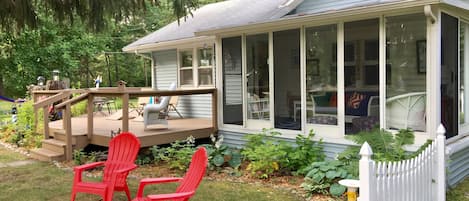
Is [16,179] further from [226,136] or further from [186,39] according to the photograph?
[186,39]

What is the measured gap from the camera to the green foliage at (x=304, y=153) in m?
6.15

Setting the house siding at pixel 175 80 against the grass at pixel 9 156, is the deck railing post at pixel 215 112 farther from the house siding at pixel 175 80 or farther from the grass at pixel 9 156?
the grass at pixel 9 156

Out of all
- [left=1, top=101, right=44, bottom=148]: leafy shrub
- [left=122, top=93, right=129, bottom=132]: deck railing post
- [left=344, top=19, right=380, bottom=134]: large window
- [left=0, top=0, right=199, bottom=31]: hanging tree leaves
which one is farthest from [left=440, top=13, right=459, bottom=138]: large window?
[left=1, top=101, right=44, bottom=148]: leafy shrub

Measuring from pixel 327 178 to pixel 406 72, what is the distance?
6.11 feet

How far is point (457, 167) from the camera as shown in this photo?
594 cm

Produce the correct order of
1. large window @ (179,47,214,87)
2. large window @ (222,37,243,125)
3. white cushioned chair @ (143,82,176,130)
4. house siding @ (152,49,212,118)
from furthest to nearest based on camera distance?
1. house siding @ (152,49,212,118)
2. large window @ (179,47,214,87)
3. white cushioned chair @ (143,82,176,130)
4. large window @ (222,37,243,125)

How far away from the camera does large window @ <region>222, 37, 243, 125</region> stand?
7.65 meters

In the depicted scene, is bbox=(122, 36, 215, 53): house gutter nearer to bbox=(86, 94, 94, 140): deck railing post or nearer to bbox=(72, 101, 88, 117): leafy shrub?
bbox=(72, 101, 88, 117): leafy shrub

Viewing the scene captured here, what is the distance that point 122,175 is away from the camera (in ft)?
15.5

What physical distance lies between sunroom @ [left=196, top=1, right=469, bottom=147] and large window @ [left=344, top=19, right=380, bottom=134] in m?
0.01

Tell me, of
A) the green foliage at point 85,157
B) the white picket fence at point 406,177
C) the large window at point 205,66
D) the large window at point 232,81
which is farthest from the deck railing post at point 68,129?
the white picket fence at point 406,177

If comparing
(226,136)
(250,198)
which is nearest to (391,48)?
(250,198)

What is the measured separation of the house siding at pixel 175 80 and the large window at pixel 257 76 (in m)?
3.02

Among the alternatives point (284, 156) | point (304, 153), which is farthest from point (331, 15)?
point (284, 156)
